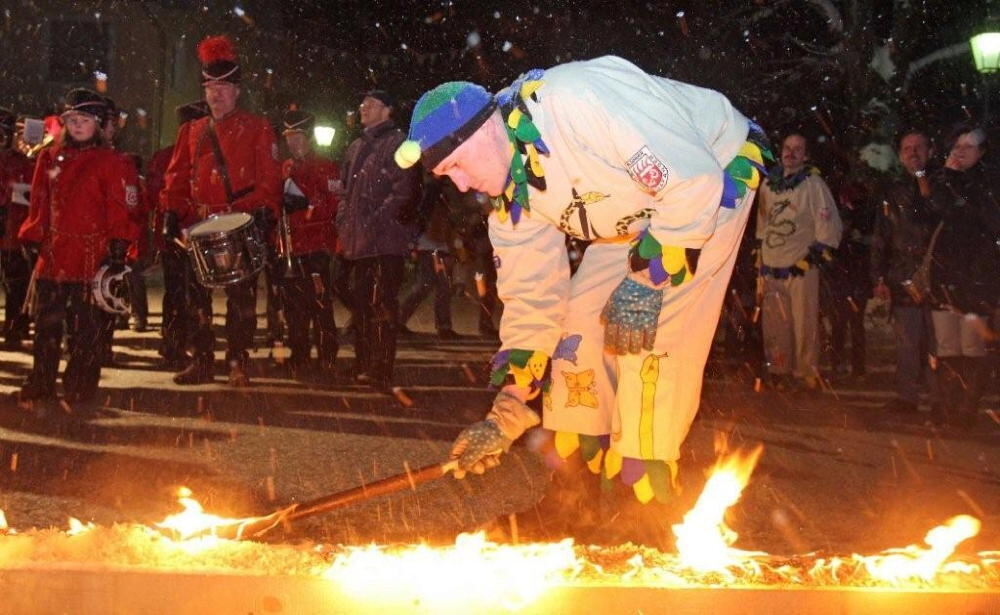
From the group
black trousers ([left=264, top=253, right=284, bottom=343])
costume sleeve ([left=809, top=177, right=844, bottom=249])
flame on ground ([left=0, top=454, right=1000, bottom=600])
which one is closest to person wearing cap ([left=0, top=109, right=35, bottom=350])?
black trousers ([left=264, top=253, right=284, bottom=343])

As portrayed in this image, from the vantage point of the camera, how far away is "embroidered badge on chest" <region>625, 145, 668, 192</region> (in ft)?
12.5

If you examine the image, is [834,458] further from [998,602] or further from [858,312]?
[858,312]

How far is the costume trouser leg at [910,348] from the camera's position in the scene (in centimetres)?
879

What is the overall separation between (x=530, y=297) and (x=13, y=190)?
9.31 m

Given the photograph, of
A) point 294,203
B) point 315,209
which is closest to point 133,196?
point 294,203

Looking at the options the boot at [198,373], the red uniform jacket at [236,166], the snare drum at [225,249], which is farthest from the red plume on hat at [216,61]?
the boot at [198,373]

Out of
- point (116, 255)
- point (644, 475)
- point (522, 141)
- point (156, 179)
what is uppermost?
point (156, 179)

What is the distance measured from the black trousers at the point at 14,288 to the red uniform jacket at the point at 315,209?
10.9 feet

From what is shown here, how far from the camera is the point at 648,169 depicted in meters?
3.83

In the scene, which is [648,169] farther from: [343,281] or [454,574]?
[343,281]

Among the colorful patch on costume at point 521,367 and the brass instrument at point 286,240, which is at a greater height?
the brass instrument at point 286,240

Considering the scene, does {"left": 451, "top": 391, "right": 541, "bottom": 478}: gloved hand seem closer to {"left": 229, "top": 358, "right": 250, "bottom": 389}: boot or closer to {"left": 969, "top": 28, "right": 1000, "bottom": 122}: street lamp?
{"left": 229, "top": 358, "right": 250, "bottom": 389}: boot

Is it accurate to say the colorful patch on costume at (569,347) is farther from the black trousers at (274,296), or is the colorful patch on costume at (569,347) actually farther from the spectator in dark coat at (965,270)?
the black trousers at (274,296)

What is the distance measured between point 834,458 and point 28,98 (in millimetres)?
39124
